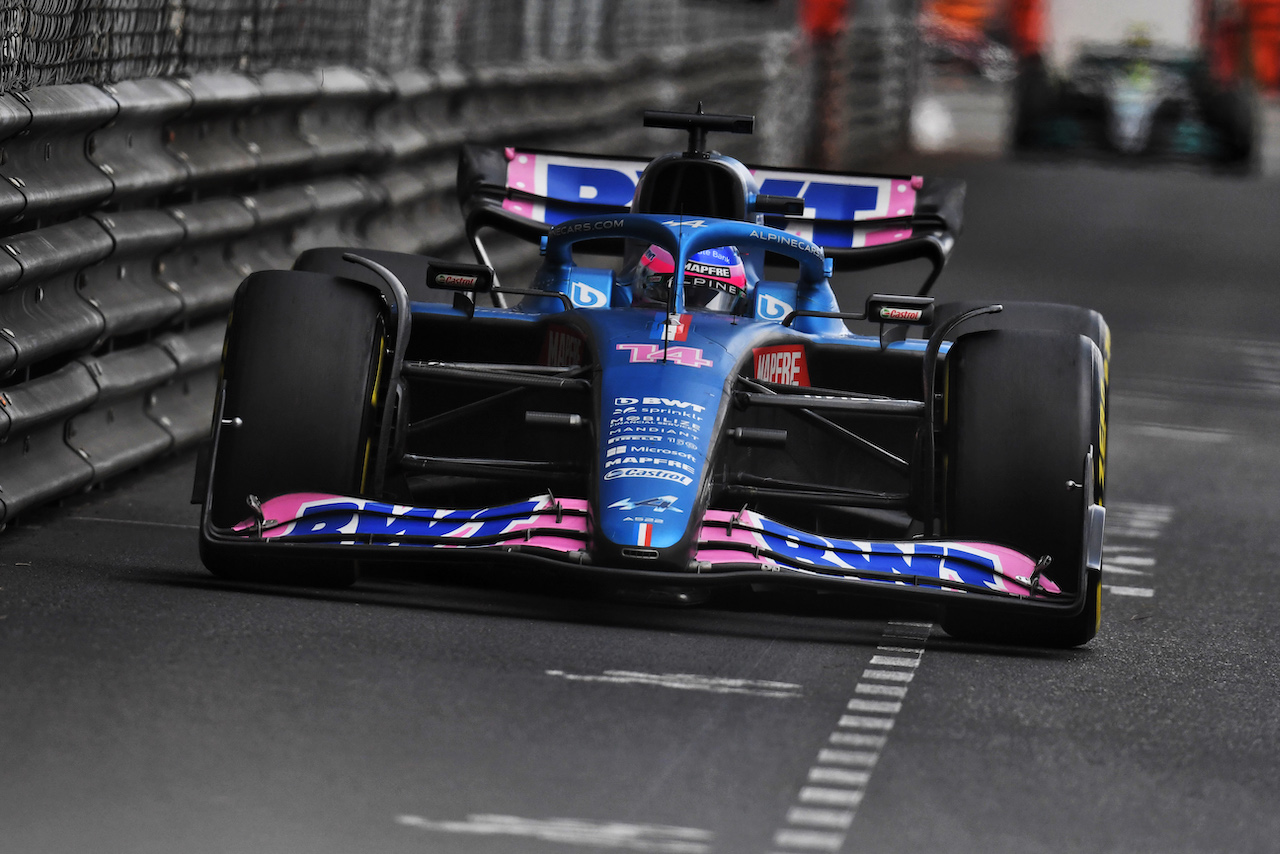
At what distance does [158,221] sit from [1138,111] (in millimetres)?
20842

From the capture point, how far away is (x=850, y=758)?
434 centimetres

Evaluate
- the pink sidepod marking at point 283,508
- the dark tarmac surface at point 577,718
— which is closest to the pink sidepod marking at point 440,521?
the pink sidepod marking at point 283,508

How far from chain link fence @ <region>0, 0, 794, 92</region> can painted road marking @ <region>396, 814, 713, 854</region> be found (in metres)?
3.66

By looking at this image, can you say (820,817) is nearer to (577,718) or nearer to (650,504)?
(577,718)

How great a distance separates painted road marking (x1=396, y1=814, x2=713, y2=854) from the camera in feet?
12.1

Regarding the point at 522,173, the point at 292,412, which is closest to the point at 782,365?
the point at 292,412

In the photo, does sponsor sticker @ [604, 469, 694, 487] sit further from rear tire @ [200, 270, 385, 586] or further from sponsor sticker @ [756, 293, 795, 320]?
sponsor sticker @ [756, 293, 795, 320]

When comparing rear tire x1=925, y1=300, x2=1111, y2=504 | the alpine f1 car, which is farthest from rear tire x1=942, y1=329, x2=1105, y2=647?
the alpine f1 car

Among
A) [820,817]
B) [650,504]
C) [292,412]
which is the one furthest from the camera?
[292,412]

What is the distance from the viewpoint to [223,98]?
8.32 metres

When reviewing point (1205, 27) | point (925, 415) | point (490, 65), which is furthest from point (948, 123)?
point (925, 415)

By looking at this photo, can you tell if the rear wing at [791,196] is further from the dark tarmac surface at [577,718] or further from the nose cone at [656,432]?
the nose cone at [656,432]

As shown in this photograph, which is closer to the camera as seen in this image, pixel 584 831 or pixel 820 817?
pixel 584 831

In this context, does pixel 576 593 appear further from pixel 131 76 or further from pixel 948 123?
pixel 948 123
